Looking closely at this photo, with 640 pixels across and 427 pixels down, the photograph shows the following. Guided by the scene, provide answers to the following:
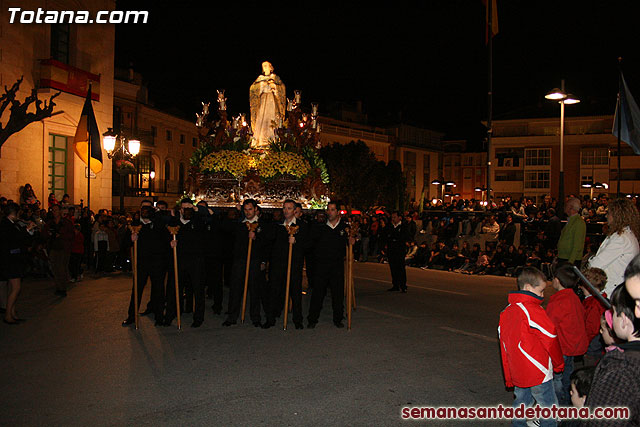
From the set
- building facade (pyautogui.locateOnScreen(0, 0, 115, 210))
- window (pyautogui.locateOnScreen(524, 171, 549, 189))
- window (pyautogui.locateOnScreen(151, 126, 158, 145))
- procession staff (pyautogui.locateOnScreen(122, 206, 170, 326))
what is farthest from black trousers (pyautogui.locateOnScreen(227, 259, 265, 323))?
window (pyautogui.locateOnScreen(524, 171, 549, 189))

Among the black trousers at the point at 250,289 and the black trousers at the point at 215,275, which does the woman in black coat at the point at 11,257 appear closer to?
the black trousers at the point at 215,275

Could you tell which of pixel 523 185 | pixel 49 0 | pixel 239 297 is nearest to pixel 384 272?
pixel 239 297

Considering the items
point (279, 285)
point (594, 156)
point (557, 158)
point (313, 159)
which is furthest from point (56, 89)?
point (594, 156)

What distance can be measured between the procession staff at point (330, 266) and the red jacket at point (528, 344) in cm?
493

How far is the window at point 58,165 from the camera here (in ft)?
77.9

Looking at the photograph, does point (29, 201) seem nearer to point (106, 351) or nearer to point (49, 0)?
point (49, 0)

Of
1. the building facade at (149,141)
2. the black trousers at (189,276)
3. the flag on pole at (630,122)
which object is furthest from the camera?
the building facade at (149,141)

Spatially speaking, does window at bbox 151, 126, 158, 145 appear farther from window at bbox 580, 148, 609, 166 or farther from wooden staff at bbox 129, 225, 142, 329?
window at bbox 580, 148, 609, 166

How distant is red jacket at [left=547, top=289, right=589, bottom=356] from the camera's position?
5.45 metres

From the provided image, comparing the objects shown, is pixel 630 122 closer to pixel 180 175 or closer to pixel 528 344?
pixel 528 344

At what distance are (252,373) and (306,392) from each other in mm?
940

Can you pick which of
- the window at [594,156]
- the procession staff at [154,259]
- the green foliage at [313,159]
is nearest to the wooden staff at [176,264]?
the procession staff at [154,259]

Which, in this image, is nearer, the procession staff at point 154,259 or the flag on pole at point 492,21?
the procession staff at point 154,259

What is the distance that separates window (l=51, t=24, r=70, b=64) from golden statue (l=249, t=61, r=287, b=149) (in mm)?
12922
